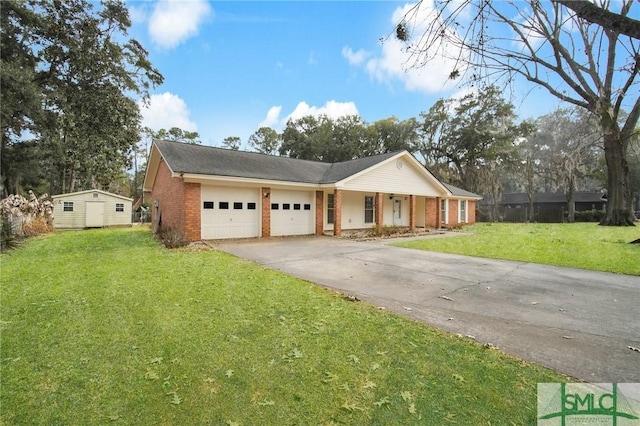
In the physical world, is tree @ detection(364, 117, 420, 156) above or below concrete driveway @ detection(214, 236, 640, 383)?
above

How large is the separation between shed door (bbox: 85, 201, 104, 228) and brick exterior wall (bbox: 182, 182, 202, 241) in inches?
573

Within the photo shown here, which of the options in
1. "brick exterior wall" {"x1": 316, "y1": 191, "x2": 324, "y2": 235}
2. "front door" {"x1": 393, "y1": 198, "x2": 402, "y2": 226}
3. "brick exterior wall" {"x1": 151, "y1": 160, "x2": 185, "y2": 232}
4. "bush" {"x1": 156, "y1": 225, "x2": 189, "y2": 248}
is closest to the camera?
"bush" {"x1": 156, "y1": 225, "x2": 189, "y2": 248}

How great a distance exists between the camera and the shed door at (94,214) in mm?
21156

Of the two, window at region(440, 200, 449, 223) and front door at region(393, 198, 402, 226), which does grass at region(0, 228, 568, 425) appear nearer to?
front door at region(393, 198, 402, 226)

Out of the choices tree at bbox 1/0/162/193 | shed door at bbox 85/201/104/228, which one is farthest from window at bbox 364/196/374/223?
shed door at bbox 85/201/104/228

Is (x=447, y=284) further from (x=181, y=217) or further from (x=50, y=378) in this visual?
(x=181, y=217)

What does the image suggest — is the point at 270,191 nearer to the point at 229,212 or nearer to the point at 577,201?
the point at 229,212

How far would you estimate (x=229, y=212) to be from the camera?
42.6 ft

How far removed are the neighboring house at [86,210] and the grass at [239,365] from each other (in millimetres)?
19521

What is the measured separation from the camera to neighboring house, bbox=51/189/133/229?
66.7ft

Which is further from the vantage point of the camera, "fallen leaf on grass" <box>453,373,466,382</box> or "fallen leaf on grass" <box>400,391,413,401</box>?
"fallen leaf on grass" <box>453,373,466,382</box>

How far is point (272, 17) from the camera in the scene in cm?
675

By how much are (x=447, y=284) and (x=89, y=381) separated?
5.64 m

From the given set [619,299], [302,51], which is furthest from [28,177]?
[619,299]
